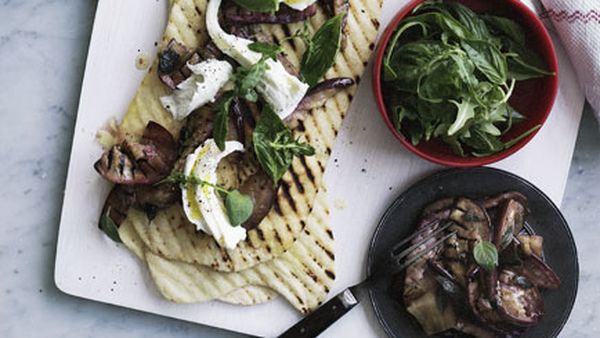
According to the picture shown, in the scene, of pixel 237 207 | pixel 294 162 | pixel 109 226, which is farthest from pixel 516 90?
pixel 109 226

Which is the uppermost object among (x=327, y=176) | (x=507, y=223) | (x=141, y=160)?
(x=141, y=160)

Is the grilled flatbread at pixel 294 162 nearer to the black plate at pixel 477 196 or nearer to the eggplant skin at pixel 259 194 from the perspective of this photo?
the eggplant skin at pixel 259 194

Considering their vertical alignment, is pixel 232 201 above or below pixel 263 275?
above

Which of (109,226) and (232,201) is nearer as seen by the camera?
(232,201)

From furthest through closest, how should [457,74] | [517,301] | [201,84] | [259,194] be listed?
1. [517,301]
2. [259,194]
3. [201,84]
4. [457,74]

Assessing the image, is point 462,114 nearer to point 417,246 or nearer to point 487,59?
point 487,59

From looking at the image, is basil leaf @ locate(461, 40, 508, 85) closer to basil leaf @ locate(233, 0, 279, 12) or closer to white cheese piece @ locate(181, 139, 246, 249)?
basil leaf @ locate(233, 0, 279, 12)

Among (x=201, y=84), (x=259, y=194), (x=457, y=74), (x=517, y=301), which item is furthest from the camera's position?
(x=517, y=301)
